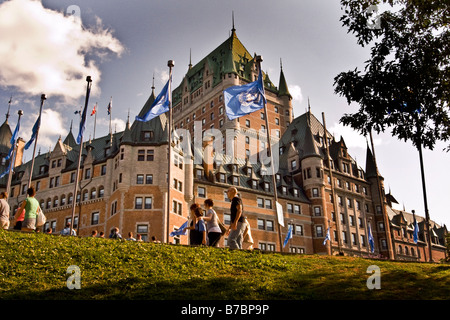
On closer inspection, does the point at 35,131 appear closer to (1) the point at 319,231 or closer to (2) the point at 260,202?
(2) the point at 260,202

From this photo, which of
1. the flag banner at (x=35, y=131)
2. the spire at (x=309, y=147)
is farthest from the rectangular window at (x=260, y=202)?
the flag banner at (x=35, y=131)

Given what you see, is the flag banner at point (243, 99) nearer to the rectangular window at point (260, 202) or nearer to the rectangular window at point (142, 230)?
the rectangular window at point (142, 230)

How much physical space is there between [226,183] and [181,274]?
149 feet

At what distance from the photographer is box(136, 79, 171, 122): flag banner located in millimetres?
29125

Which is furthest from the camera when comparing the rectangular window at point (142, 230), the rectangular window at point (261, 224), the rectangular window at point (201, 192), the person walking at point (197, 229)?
the rectangular window at point (261, 224)

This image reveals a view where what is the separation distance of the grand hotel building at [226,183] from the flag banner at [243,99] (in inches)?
525

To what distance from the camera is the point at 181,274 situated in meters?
14.5

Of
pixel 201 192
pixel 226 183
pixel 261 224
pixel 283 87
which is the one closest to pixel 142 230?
pixel 201 192

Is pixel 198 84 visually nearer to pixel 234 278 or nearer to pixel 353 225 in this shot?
pixel 353 225

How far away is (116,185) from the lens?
50.8 meters

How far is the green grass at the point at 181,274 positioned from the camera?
12570 mm

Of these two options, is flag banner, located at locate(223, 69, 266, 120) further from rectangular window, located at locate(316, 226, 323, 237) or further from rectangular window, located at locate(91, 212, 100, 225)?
Answer: rectangular window, located at locate(316, 226, 323, 237)

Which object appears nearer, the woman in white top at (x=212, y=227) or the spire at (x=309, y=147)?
the woman in white top at (x=212, y=227)
